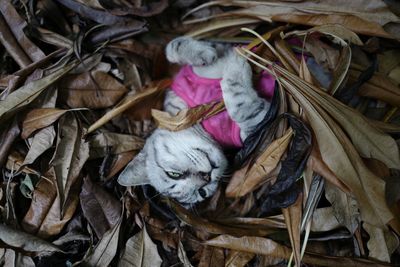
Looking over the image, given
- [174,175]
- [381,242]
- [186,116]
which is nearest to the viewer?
[381,242]

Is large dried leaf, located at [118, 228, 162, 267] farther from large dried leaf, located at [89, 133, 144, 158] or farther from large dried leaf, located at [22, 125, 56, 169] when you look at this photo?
large dried leaf, located at [22, 125, 56, 169]

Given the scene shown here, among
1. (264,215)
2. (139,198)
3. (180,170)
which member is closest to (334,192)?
(264,215)

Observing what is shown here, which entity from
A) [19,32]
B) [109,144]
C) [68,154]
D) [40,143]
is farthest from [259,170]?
[19,32]

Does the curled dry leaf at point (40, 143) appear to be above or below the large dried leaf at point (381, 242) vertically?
above

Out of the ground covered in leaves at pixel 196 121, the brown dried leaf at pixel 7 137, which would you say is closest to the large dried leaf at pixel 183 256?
the ground covered in leaves at pixel 196 121

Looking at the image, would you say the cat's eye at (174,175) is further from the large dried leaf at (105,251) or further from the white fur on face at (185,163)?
the large dried leaf at (105,251)

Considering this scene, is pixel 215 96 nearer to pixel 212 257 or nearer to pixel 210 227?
pixel 210 227
